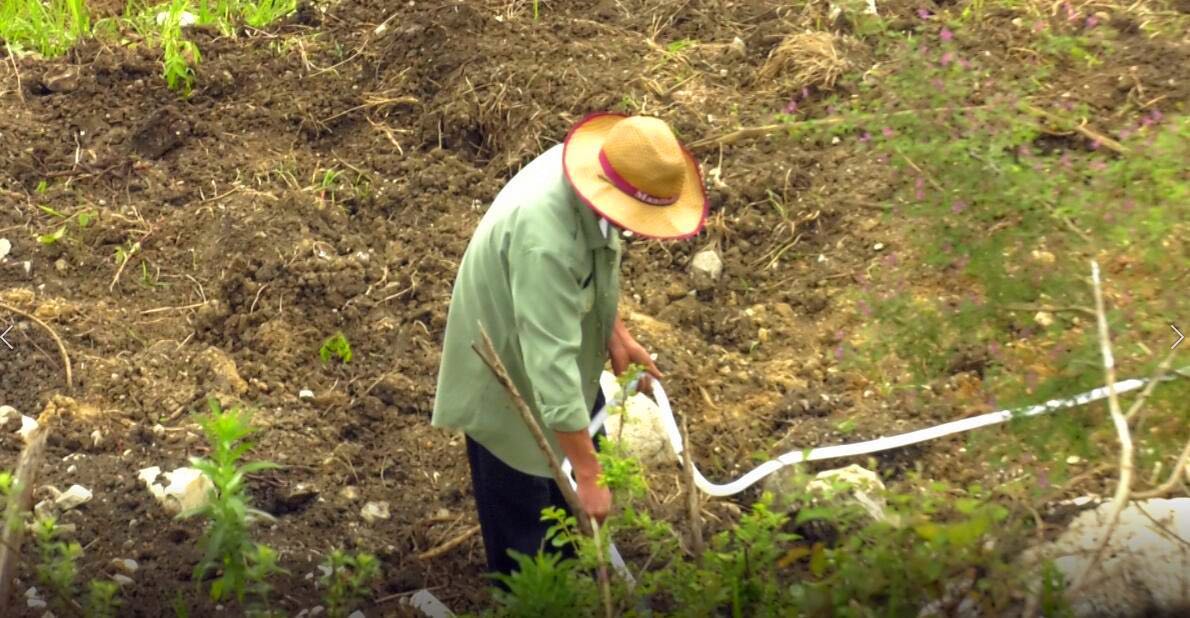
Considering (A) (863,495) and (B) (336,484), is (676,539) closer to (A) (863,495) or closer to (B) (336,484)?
(A) (863,495)

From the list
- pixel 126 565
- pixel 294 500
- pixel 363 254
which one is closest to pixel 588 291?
pixel 294 500

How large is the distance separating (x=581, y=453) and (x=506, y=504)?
62 centimetres

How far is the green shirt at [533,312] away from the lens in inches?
115

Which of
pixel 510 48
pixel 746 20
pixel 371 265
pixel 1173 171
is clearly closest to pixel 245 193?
pixel 371 265

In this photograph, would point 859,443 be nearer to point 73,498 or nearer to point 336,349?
point 336,349

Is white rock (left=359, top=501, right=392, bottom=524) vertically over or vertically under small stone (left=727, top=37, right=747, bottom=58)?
under

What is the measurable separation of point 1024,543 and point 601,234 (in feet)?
3.55

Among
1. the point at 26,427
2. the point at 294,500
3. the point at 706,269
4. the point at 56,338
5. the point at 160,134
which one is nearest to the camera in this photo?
the point at 294,500

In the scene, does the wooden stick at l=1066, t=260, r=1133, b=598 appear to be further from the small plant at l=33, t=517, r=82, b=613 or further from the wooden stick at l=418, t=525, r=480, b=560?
the small plant at l=33, t=517, r=82, b=613

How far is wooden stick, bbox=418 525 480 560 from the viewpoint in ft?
12.7

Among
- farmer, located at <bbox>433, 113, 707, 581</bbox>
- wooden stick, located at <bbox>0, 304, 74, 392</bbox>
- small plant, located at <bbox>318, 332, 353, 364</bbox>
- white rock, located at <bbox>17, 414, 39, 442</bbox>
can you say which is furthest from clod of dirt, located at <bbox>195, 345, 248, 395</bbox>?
farmer, located at <bbox>433, 113, 707, 581</bbox>

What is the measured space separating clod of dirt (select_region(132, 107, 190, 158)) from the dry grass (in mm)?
2371

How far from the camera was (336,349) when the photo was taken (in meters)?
4.65

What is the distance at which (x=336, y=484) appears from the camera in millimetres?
4137
